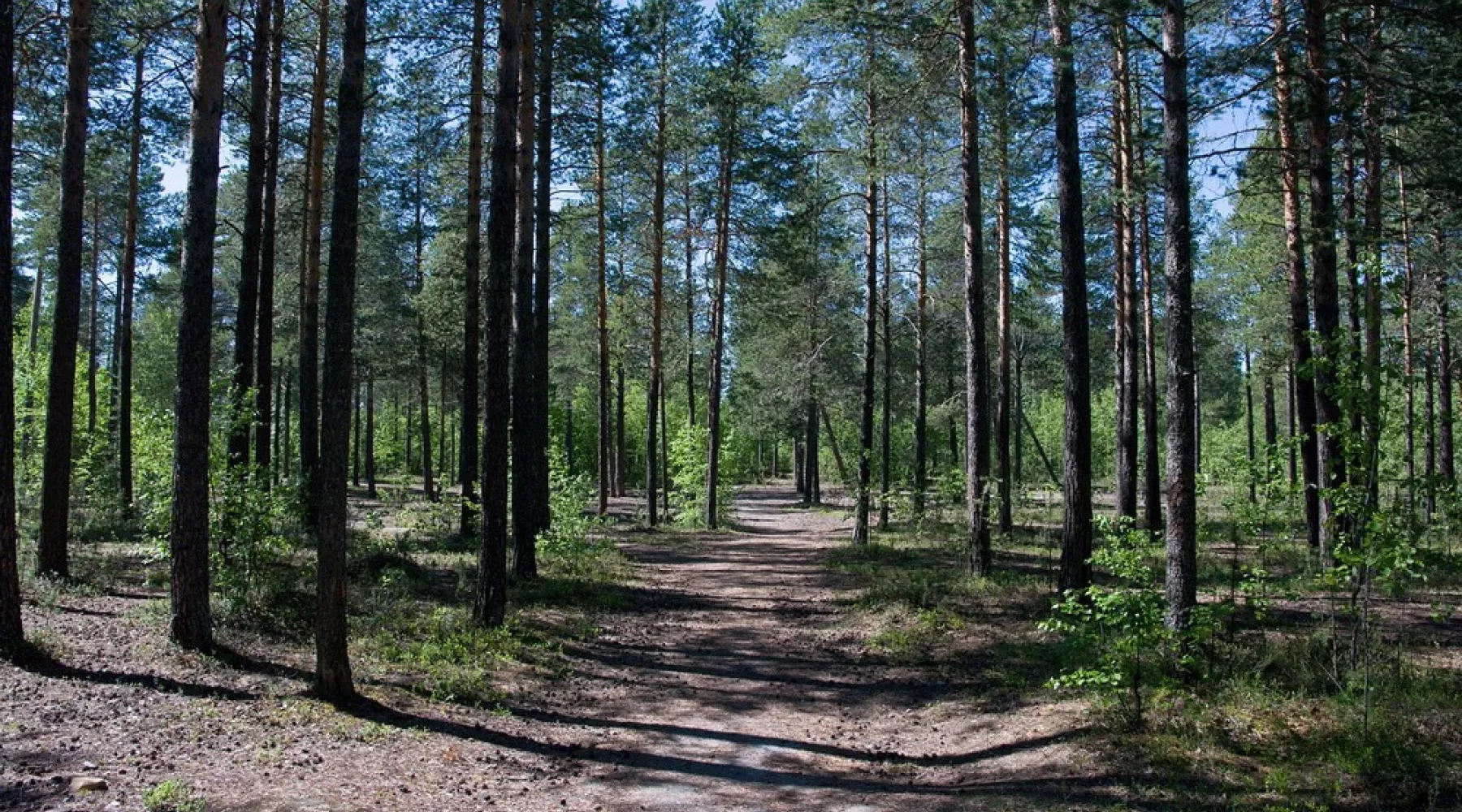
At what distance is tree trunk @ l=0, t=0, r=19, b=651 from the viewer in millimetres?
7223

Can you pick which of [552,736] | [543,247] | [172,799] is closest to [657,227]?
[543,247]

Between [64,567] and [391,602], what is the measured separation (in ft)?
14.0

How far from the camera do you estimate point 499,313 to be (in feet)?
32.8

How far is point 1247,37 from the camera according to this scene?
39.3 ft

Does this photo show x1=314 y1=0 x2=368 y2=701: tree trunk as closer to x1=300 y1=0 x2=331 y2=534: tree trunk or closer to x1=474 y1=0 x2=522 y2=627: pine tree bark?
x1=474 y1=0 x2=522 y2=627: pine tree bark

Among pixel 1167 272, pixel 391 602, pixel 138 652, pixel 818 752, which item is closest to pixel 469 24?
pixel 391 602

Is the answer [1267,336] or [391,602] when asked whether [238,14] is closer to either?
[391,602]

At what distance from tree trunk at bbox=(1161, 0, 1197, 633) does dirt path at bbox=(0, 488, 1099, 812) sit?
5.51ft

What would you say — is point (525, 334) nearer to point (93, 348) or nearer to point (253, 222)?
point (253, 222)

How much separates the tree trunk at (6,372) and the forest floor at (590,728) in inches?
17.9

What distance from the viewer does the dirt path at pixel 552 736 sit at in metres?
5.63

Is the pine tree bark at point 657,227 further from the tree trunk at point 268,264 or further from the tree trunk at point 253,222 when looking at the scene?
the tree trunk at point 253,222

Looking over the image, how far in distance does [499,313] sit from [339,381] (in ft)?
9.91

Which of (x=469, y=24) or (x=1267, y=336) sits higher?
(x=469, y=24)
